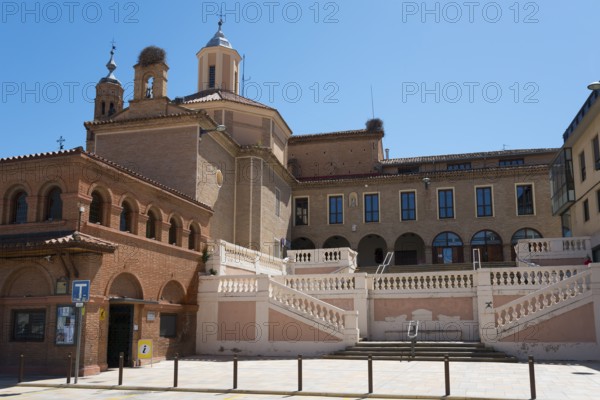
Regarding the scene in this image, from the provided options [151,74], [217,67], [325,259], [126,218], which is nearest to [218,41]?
[217,67]

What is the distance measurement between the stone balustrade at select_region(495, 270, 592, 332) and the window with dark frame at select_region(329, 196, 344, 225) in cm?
2404

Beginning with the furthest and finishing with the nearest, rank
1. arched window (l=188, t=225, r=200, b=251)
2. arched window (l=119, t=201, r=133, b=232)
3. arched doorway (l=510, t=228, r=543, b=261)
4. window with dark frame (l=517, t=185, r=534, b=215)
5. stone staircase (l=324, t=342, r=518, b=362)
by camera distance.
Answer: window with dark frame (l=517, t=185, r=534, b=215)
arched doorway (l=510, t=228, r=543, b=261)
arched window (l=188, t=225, r=200, b=251)
arched window (l=119, t=201, r=133, b=232)
stone staircase (l=324, t=342, r=518, b=362)

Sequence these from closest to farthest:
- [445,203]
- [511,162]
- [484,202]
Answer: [484,202], [445,203], [511,162]

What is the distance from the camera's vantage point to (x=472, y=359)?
19250 mm

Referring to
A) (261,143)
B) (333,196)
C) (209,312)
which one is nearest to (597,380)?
(209,312)

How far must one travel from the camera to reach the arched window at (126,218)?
20.4 metres

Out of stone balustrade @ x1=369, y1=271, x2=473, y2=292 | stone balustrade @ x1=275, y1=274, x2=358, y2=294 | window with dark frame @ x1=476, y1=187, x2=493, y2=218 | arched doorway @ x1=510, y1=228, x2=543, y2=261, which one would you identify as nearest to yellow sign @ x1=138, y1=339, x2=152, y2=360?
stone balustrade @ x1=275, y1=274, x2=358, y2=294

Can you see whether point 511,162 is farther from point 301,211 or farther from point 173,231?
point 173,231

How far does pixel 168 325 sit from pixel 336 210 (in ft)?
78.8

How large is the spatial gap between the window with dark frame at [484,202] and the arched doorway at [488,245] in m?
1.29

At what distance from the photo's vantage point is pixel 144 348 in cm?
1900

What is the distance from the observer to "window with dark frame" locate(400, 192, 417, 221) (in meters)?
43.4

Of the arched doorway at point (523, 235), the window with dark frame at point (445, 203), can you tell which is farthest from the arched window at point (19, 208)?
the arched doorway at point (523, 235)

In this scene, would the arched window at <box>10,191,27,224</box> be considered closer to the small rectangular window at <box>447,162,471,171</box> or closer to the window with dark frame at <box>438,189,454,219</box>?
the window with dark frame at <box>438,189,454,219</box>
